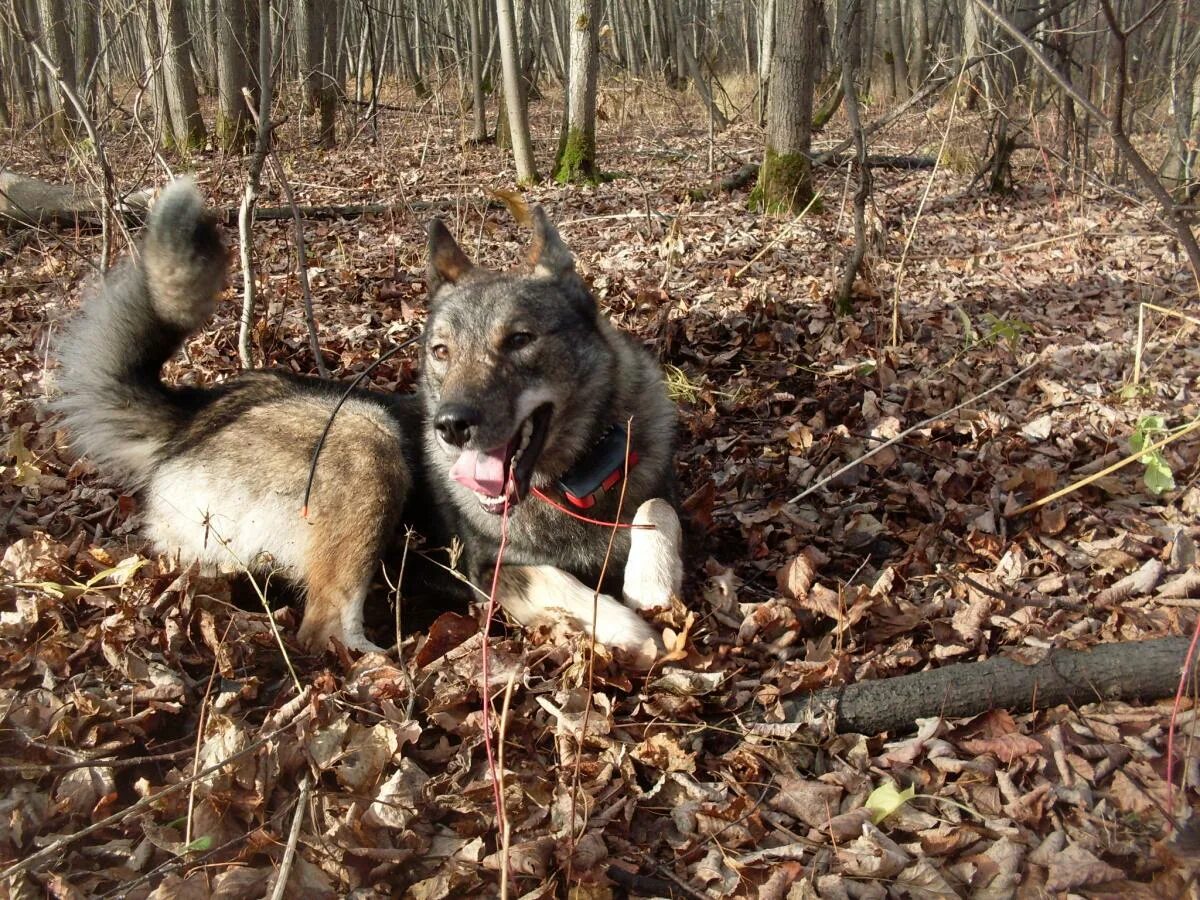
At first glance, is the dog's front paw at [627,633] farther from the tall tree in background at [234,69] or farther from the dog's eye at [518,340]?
the tall tree in background at [234,69]

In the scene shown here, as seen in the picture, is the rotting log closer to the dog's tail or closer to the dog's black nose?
the dog's tail

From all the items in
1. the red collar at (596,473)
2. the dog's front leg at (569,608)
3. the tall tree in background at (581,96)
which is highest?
the tall tree in background at (581,96)

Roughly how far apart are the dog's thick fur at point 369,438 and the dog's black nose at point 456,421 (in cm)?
15

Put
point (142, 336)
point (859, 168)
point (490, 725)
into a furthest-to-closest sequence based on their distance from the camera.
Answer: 1. point (859, 168)
2. point (142, 336)
3. point (490, 725)

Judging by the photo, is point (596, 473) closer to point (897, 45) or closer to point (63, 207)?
point (63, 207)

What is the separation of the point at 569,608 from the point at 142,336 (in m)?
2.20

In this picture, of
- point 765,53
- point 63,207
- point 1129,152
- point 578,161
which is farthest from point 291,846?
point 765,53

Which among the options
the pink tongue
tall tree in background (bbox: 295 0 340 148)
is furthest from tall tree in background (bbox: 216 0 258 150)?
the pink tongue

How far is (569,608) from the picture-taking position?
347cm

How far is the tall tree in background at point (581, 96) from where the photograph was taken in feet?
34.1

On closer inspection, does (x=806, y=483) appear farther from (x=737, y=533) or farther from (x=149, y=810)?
(x=149, y=810)

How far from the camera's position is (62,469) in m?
4.64

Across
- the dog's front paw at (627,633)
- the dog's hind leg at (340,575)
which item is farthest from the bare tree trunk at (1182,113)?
the dog's hind leg at (340,575)

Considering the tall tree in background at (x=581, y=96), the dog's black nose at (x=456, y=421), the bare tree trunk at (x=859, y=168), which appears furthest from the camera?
the tall tree in background at (x=581, y=96)
